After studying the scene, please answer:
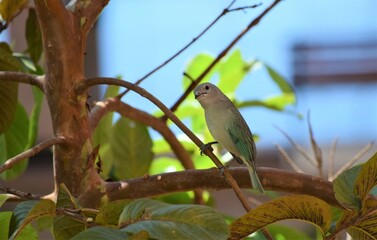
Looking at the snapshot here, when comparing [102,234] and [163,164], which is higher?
[102,234]

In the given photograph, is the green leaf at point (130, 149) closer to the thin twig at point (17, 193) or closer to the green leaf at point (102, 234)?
the thin twig at point (17, 193)

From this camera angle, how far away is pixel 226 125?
95 cm

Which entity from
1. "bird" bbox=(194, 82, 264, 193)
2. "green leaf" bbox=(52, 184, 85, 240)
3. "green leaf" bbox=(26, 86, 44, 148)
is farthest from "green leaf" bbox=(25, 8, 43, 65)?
"green leaf" bbox=(52, 184, 85, 240)

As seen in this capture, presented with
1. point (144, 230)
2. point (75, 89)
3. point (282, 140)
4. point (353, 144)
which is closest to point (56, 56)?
point (75, 89)

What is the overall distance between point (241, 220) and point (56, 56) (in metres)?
0.31

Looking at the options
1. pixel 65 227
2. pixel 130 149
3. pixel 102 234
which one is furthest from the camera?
pixel 130 149

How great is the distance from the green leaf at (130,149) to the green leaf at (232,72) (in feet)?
0.67

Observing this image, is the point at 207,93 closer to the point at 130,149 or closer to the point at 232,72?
the point at 130,149

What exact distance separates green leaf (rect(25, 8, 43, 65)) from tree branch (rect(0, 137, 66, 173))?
0.34 m

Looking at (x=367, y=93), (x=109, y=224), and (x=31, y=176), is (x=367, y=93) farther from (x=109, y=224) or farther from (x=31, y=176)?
(x=109, y=224)

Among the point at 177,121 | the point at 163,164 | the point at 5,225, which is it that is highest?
the point at 177,121

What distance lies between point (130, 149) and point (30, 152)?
528mm

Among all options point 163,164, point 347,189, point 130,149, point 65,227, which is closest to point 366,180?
point 347,189

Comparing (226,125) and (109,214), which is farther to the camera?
(226,125)
